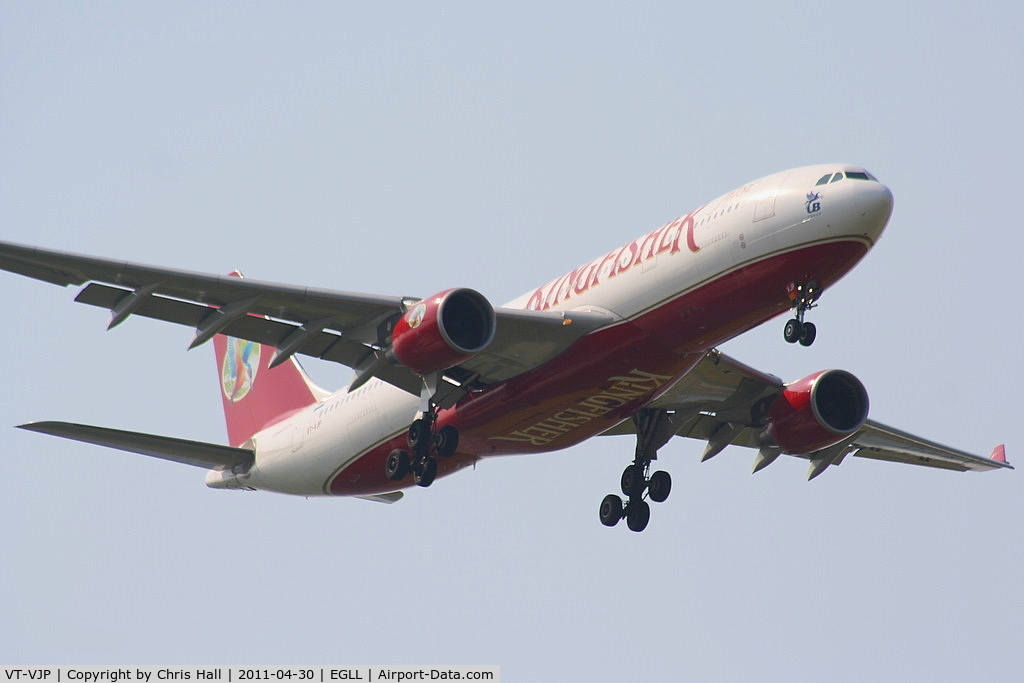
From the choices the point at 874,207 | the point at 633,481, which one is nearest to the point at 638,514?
the point at 633,481

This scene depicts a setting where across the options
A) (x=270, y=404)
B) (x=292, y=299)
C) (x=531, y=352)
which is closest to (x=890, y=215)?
(x=531, y=352)

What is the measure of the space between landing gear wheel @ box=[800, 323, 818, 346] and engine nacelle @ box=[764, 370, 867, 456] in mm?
6997

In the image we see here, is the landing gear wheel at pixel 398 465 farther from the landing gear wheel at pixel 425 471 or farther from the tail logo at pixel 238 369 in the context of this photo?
the tail logo at pixel 238 369

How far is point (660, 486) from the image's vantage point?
114 feet

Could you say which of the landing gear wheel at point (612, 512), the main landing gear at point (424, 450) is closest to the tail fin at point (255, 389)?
the main landing gear at point (424, 450)

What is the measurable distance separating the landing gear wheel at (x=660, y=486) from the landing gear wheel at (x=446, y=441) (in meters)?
5.72

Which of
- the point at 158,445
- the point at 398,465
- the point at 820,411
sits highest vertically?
the point at 158,445

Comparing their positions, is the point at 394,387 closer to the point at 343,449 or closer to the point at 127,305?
the point at 343,449

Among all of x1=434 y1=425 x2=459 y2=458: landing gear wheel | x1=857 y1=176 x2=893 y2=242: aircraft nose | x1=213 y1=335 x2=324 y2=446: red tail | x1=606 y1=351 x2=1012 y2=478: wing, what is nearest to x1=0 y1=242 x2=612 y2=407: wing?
x1=434 y1=425 x2=459 y2=458: landing gear wheel

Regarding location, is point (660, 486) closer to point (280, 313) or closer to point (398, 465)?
point (398, 465)

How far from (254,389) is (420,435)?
35.9 feet

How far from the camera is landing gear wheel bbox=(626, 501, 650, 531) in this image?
3475cm

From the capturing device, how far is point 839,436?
34344 millimetres

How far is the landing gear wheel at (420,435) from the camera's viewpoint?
30.9 meters
